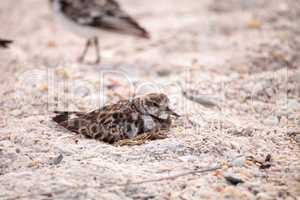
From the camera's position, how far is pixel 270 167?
444 cm

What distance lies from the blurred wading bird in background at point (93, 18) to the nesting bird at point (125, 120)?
309 centimetres

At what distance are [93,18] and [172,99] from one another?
2759 mm

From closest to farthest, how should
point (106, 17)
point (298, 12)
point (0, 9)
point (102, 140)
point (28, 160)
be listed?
point (28, 160)
point (102, 140)
point (106, 17)
point (298, 12)
point (0, 9)

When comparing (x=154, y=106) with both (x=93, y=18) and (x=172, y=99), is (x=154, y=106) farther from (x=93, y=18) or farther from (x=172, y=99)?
(x=93, y=18)

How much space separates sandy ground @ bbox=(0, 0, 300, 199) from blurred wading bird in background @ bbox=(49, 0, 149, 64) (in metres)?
0.42

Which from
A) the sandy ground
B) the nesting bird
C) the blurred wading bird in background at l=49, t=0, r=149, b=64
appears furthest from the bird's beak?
the blurred wading bird in background at l=49, t=0, r=149, b=64

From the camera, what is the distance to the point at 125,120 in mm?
4957

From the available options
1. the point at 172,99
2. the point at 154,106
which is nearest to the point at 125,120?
the point at 154,106

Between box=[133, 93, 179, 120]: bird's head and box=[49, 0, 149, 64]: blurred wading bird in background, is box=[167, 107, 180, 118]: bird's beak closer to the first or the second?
box=[133, 93, 179, 120]: bird's head

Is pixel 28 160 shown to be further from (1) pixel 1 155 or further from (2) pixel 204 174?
(2) pixel 204 174

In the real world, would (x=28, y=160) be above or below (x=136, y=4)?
below

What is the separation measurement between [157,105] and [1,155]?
1.44 metres

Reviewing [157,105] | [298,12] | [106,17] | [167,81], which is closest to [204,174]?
[157,105]

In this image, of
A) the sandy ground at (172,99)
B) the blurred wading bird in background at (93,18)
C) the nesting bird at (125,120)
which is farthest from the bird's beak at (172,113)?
the blurred wading bird in background at (93,18)
